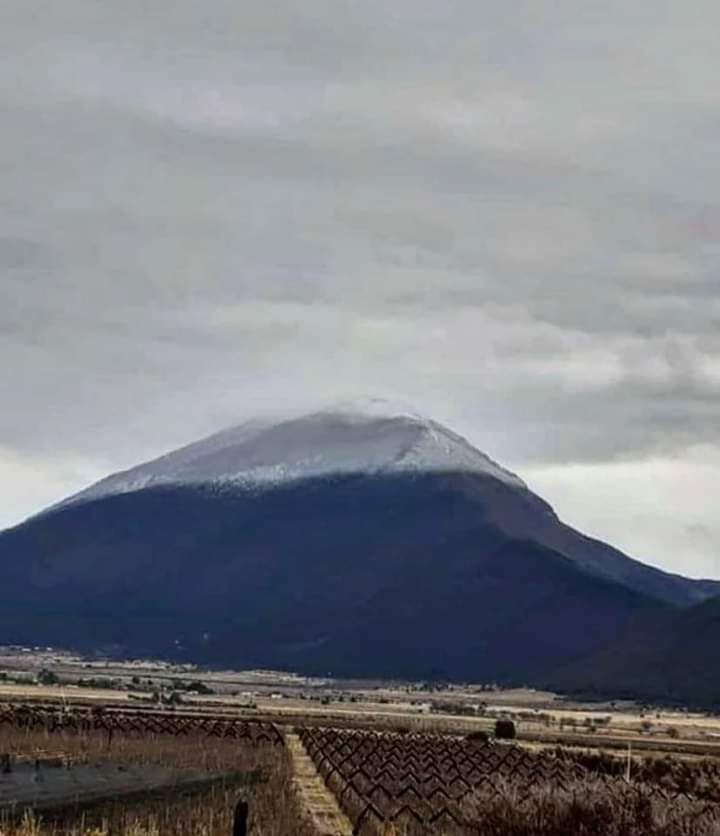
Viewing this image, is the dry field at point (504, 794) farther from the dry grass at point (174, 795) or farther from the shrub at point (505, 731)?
the shrub at point (505, 731)

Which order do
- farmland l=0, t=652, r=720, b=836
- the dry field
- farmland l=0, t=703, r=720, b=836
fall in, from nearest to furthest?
the dry field
farmland l=0, t=703, r=720, b=836
farmland l=0, t=652, r=720, b=836

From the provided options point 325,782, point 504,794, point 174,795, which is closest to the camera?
point 504,794

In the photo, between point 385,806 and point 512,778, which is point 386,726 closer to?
point 512,778

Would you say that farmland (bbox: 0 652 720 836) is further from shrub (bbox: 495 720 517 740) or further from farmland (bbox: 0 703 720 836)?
shrub (bbox: 495 720 517 740)

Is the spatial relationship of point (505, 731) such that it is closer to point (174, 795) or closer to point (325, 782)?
point (325, 782)

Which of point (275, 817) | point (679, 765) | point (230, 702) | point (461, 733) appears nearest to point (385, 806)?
point (275, 817)

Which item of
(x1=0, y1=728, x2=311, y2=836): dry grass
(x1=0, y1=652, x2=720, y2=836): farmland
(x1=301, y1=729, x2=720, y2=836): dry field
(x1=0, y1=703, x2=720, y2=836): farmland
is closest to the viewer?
(x1=0, y1=728, x2=311, y2=836): dry grass

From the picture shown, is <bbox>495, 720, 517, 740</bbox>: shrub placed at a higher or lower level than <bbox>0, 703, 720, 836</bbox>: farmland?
higher

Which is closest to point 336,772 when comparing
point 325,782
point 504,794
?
point 325,782

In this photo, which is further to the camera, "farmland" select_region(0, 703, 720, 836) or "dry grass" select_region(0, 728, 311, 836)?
"farmland" select_region(0, 703, 720, 836)

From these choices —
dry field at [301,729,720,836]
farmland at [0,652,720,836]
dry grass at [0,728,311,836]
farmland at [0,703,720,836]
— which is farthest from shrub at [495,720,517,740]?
dry grass at [0,728,311,836]

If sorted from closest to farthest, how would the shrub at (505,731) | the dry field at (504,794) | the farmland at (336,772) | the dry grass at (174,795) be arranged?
1. the dry grass at (174,795)
2. the dry field at (504,794)
3. the farmland at (336,772)
4. the shrub at (505,731)

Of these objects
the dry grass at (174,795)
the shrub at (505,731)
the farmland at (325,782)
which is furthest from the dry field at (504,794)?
the shrub at (505,731)
